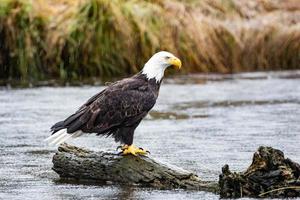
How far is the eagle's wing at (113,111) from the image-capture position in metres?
9.77

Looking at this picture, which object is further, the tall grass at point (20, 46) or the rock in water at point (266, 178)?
the tall grass at point (20, 46)

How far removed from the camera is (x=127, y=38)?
2142cm

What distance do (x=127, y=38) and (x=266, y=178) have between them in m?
12.9

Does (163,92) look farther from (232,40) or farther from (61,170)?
(61,170)

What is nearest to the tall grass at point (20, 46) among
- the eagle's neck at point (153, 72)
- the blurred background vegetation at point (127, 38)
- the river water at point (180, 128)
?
the blurred background vegetation at point (127, 38)

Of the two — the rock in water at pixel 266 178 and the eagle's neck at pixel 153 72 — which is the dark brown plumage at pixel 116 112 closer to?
the eagle's neck at pixel 153 72

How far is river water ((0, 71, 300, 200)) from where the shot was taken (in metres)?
9.55

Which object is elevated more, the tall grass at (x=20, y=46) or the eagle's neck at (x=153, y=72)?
the eagle's neck at (x=153, y=72)

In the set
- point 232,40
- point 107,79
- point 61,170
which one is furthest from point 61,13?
point 61,170

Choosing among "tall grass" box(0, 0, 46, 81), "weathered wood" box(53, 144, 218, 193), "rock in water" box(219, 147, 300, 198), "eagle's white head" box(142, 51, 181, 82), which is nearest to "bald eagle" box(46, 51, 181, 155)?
"eagle's white head" box(142, 51, 181, 82)

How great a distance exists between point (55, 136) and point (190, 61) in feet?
41.1

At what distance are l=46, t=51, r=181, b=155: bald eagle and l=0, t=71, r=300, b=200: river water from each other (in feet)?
1.72

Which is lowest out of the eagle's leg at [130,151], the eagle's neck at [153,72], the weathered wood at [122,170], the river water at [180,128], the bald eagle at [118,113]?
the river water at [180,128]

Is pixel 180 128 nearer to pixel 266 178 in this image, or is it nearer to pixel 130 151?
pixel 130 151
